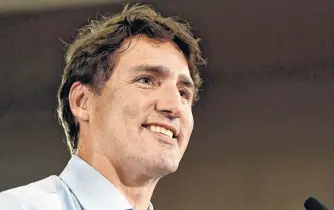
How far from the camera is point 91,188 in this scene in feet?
2.67

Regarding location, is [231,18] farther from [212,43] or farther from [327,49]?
[327,49]

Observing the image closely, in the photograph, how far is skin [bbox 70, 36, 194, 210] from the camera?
83cm

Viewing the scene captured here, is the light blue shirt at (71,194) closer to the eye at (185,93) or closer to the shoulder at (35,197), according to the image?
the shoulder at (35,197)

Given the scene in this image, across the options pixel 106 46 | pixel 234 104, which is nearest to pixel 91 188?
pixel 106 46

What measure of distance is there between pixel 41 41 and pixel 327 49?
1.04 meters

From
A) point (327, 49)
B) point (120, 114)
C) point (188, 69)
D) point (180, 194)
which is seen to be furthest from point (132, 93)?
point (327, 49)

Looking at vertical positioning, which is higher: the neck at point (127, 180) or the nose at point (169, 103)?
the nose at point (169, 103)

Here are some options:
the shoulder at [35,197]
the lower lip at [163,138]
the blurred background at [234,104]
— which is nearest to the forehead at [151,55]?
the lower lip at [163,138]

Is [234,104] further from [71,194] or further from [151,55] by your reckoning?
[71,194]

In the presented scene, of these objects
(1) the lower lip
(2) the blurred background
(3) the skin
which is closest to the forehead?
(3) the skin

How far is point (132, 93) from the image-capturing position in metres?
0.86

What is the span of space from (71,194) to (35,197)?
71 millimetres

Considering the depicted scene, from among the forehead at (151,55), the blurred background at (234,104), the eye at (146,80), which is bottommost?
the blurred background at (234,104)

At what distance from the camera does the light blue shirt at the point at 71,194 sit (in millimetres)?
726
